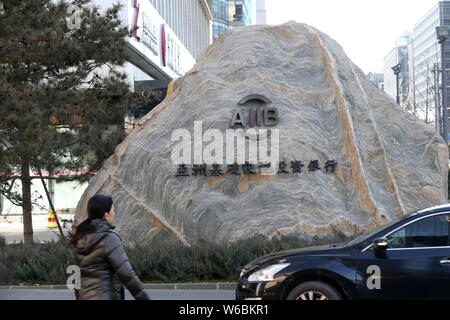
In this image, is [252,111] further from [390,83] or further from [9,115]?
[390,83]

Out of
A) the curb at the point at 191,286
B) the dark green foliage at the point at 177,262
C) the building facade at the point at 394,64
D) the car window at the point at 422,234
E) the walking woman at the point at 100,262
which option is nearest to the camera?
the walking woman at the point at 100,262

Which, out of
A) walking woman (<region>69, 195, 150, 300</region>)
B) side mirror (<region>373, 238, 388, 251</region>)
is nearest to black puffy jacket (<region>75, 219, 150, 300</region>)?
walking woman (<region>69, 195, 150, 300</region>)

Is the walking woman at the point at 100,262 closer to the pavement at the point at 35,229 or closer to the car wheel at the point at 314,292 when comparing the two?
the car wheel at the point at 314,292

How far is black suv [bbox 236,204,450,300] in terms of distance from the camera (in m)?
6.27

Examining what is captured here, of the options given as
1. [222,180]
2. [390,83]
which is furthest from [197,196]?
[390,83]

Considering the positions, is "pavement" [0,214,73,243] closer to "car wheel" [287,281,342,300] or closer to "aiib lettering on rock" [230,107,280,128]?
"aiib lettering on rock" [230,107,280,128]

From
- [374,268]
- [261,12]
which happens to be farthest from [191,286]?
[261,12]

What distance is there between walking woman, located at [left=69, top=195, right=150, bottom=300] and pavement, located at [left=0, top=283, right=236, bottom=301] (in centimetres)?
447

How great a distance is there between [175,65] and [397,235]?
1359 inches

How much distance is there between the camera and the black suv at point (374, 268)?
627 centimetres

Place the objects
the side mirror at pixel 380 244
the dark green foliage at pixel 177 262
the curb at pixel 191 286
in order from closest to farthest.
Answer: the side mirror at pixel 380 244
the curb at pixel 191 286
the dark green foliage at pixel 177 262

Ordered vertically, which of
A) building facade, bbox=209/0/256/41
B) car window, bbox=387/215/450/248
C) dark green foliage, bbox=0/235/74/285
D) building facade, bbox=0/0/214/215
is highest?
building facade, bbox=209/0/256/41

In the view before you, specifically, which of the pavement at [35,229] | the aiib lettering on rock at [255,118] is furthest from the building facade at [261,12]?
the aiib lettering on rock at [255,118]

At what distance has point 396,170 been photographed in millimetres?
12320
